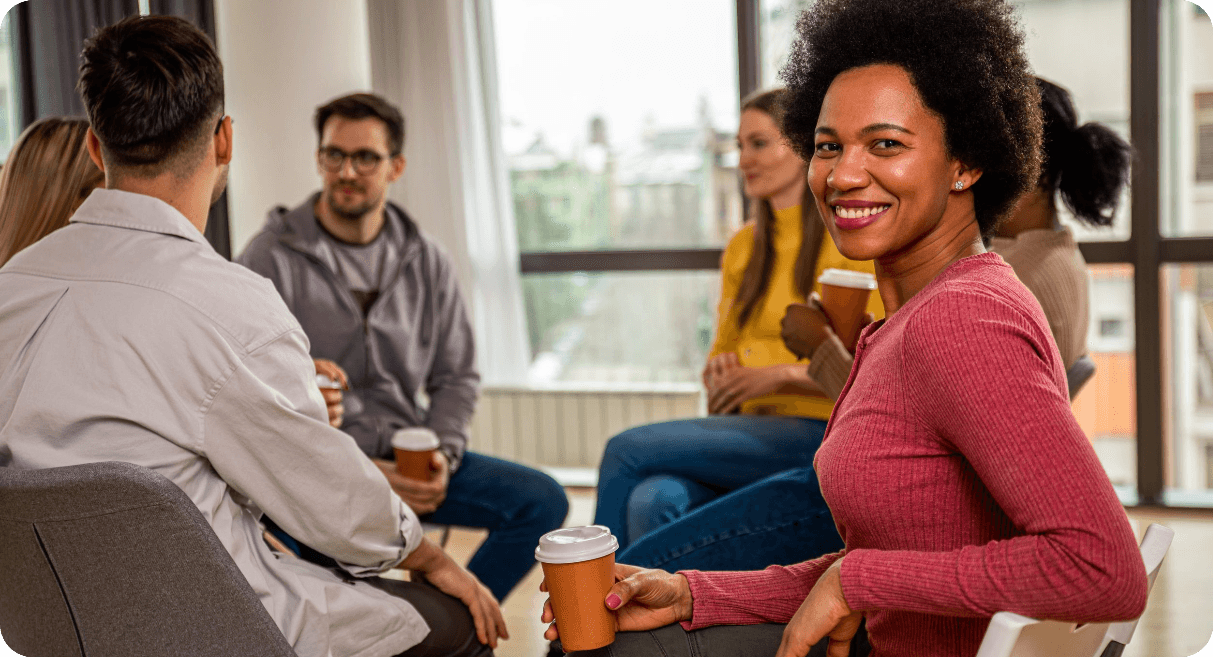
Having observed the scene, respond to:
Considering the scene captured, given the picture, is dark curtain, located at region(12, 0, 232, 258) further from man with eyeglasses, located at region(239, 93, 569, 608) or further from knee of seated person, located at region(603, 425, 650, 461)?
knee of seated person, located at region(603, 425, 650, 461)

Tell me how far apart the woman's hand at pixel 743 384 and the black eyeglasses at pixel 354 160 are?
1148 mm

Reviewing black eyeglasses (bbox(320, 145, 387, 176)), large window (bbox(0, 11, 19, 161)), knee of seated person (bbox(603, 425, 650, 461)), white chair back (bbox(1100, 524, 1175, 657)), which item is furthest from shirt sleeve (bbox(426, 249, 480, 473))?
large window (bbox(0, 11, 19, 161))

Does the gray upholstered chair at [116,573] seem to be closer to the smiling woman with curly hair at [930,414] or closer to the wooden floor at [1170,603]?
the smiling woman with curly hair at [930,414]

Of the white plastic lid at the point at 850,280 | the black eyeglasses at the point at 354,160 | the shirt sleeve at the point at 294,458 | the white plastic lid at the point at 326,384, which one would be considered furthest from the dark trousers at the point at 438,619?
the black eyeglasses at the point at 354,160

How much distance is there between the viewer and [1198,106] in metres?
3.78

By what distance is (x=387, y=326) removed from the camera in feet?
8.73

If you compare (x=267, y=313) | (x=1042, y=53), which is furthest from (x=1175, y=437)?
(x=267, y=313)

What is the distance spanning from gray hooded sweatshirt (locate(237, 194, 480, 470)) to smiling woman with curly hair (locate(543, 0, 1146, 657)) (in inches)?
61.1

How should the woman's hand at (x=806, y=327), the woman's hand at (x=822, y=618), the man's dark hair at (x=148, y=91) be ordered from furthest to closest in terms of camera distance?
the woman's hand at (x=806, y=327) → the man's dark hair at (x=148, y=91) → the woman's hand at (x=822, y=618)

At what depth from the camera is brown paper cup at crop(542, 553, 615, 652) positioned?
110cm

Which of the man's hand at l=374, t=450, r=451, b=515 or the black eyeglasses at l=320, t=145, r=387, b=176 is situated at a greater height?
the black eyeglasses at l=320, t=145, r=387, b=176

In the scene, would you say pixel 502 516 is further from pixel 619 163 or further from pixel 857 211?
pixel 619 163

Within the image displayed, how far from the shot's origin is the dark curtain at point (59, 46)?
147 inches

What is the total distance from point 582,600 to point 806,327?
868 millimetres
